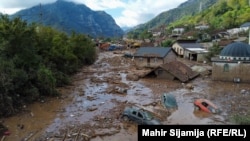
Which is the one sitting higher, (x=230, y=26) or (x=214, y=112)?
(x=230, y=26)

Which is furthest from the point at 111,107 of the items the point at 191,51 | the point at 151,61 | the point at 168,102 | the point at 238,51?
the point at 191,51

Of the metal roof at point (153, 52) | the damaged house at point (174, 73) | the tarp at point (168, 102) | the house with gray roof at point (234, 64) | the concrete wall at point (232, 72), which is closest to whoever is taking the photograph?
the tarp at point (168, 102)

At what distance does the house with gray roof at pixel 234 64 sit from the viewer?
107 ft

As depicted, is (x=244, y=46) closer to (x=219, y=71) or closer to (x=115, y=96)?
(x=219, y=71)

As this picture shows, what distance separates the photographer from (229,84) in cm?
3306

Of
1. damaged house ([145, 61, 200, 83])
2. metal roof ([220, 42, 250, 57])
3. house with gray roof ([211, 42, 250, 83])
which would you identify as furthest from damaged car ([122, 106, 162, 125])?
metal roof ([220, 42, 250, 57])

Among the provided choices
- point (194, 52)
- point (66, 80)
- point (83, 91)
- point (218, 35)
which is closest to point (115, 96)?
point (83, 91)

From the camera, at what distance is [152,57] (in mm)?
45219

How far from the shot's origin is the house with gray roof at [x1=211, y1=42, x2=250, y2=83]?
32750 millimetres

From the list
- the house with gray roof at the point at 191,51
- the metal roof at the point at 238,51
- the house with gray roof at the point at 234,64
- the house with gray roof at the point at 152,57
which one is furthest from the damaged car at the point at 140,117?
the house with gray roof at the point at 191,51

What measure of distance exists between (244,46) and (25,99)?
24.7 metres

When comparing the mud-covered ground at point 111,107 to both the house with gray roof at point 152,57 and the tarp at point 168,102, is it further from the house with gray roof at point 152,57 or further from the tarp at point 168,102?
the house with gray roof at point 152,57

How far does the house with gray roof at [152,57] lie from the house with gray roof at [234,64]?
11.4m

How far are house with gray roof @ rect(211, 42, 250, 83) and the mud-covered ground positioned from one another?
103 cm
